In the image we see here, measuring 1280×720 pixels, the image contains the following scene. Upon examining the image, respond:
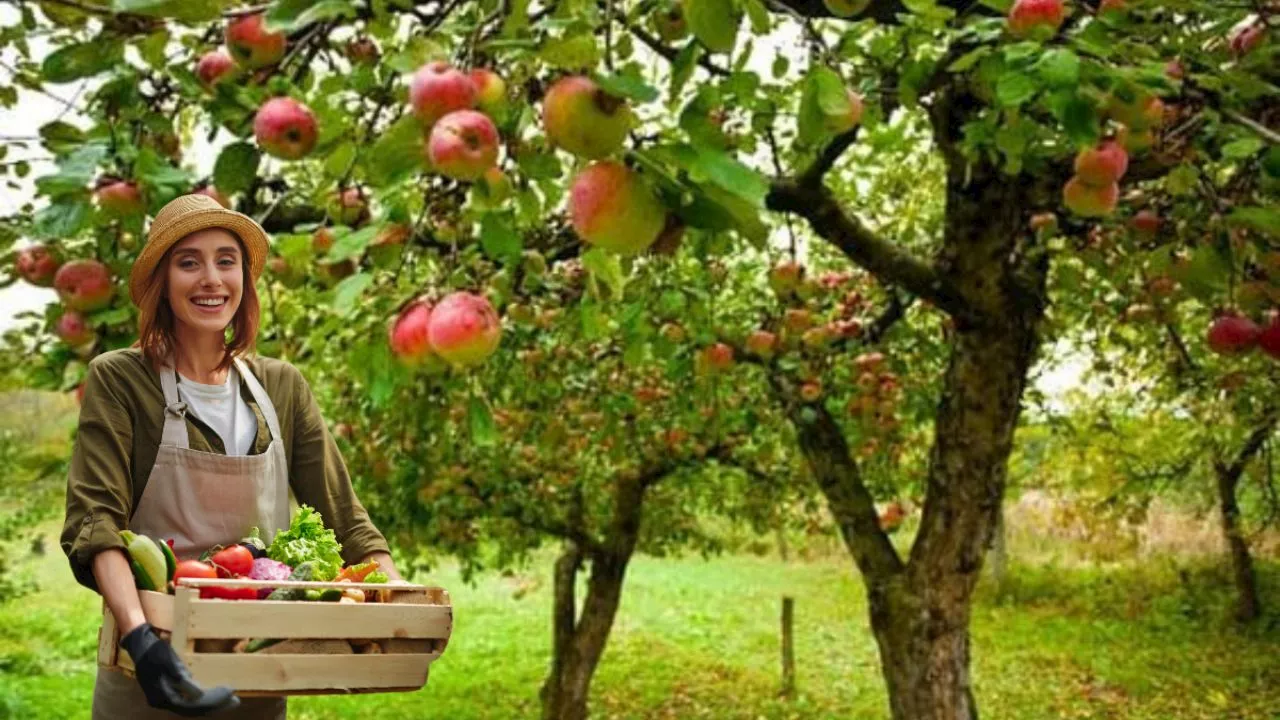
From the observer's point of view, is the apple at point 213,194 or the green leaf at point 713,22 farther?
the apple at point 213,194

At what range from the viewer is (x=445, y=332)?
62.4 inches

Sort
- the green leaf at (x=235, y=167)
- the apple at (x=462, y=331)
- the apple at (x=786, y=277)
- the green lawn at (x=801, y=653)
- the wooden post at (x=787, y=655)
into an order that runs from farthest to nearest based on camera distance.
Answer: the wooden post at (x=787, y=655), the green lawn at (x=801, y=653), the apple at (x=786, y=277), the green leaf at (x=235, y=167), the apple at (x=462, y=331)

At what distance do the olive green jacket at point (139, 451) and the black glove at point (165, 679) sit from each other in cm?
15

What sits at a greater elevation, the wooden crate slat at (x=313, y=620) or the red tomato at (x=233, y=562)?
the red tomato at (x=233, y=562)

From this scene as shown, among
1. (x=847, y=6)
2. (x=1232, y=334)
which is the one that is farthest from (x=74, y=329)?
(x=1232, y=334)

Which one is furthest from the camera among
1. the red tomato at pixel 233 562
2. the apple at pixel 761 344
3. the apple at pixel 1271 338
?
the apple at pixel 761 344

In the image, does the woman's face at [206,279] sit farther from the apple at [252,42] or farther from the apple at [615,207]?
the apple at [615,207]

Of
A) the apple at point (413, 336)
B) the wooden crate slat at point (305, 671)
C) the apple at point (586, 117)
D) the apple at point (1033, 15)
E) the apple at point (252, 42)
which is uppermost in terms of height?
the apple at point (1033, 15)

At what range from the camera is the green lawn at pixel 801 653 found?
1027 centimetres

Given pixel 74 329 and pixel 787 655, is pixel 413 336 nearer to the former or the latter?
pixel 74 329

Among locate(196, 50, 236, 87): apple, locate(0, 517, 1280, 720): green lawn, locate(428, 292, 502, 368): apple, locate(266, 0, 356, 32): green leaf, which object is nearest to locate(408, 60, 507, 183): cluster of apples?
locate(266, 0, 356, 32): green leaf

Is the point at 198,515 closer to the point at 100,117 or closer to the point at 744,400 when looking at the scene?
the point at 100,117

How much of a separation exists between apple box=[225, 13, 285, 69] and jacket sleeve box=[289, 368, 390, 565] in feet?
1.60

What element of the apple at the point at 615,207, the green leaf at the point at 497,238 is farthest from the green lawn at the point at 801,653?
the apple at the point at 615,207
